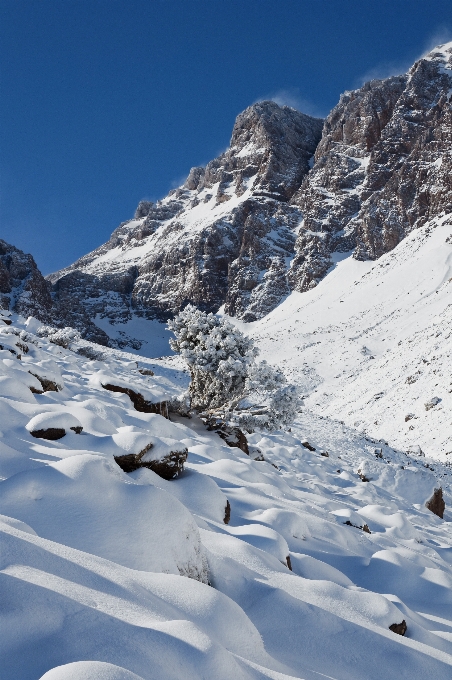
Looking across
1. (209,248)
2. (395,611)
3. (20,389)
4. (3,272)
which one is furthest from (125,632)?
(209,248)

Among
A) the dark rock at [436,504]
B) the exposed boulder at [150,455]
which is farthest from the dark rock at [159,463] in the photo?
the dark rock at [436,504]

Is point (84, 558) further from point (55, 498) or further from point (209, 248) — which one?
point (209, 248)

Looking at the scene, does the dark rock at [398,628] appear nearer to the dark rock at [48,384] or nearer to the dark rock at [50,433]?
the dark rock at [50,433]

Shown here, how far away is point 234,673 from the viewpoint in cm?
143

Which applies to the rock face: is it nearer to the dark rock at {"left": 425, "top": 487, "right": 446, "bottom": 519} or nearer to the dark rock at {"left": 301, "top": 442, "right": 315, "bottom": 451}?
the dark rock at {"left": 301, "top": 442, "right": 315, "bottom": 451}

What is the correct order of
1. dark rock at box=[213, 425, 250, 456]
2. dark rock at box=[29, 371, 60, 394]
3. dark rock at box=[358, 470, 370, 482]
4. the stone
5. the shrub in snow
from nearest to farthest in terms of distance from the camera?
dark rock at box=[29, 371, 60, 394] → dark rock at box=[213, 425, 250, 456] → the shrub in snow → dark rock at box=[358, 470, 370, 482] → the stone

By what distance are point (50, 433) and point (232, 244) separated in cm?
11582

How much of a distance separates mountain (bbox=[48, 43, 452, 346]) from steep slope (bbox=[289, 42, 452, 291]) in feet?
0.80

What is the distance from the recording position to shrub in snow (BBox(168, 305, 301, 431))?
9430mm

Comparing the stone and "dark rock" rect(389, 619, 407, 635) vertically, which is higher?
the stone

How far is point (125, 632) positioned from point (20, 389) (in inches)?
184

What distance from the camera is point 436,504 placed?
9.99 metres

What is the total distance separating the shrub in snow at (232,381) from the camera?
30.9 feet

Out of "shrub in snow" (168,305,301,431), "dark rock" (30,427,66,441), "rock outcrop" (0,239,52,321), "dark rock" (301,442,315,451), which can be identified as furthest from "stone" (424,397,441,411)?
"rock outcrop" (0,239,52,321)
